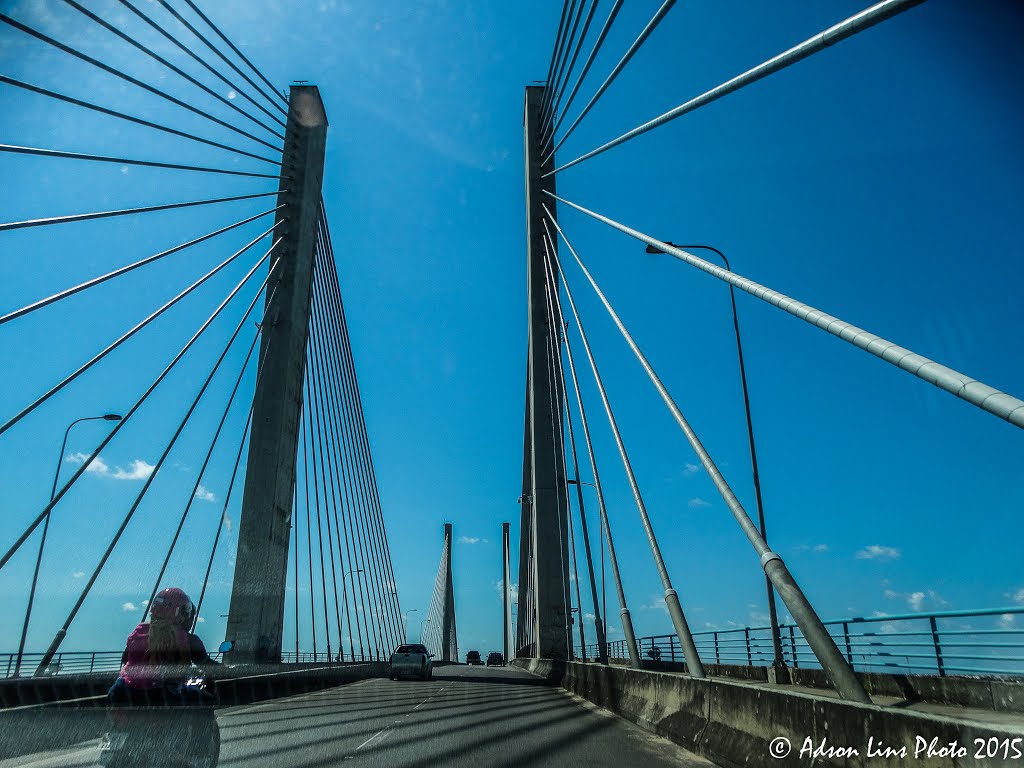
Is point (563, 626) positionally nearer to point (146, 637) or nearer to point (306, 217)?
point (306, 217)

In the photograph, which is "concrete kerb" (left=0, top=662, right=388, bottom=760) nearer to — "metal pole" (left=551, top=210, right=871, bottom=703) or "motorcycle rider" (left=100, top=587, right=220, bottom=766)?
"motorcycle rider" (left=100, top=587, right=220, bottom=766)

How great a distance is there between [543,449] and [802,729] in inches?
737

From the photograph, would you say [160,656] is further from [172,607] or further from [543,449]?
[543,449]

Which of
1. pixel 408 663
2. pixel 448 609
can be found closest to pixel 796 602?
pixel 408 663

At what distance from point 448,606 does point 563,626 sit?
49924mm

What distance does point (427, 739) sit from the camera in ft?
27.7

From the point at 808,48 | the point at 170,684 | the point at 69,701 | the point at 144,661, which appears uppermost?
the point at 808,48

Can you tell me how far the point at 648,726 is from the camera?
9.40m

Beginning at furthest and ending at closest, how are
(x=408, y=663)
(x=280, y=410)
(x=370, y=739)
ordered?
(x=408, y=663)
(x=280, y=410)
(x=370, y=739)

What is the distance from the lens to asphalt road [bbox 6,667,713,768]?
6738mm

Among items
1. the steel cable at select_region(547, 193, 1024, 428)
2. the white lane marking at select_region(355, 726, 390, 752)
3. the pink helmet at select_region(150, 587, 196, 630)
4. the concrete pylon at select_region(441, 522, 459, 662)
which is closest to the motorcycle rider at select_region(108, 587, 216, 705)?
the pink helmet at select_region(150, 587, 196, 630)

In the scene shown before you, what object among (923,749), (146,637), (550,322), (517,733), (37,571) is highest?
(550,322)

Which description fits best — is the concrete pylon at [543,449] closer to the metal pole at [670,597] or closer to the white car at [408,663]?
the white car at [408,663]

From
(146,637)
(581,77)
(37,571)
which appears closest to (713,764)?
(146,637)
